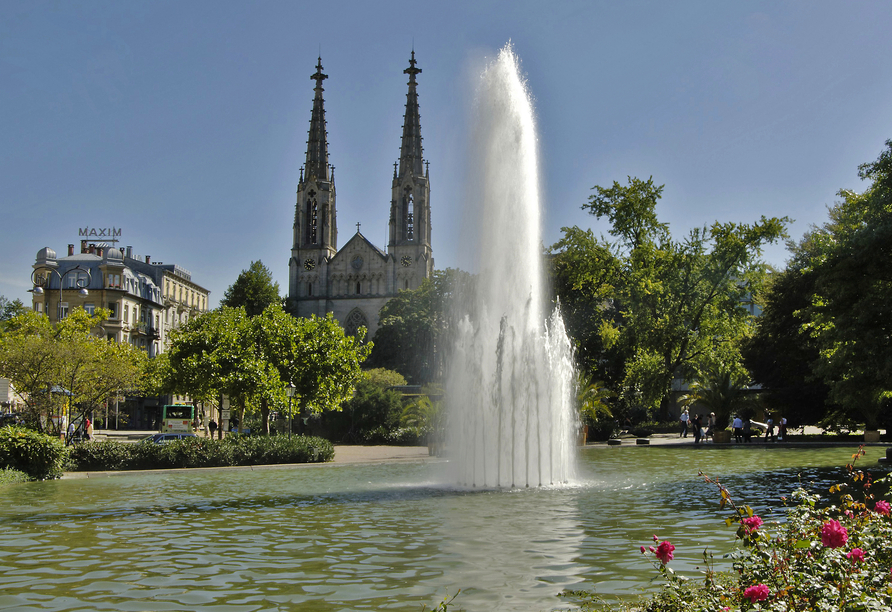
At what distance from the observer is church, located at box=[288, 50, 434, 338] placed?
102125 mm

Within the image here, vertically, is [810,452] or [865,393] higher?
[865,393]

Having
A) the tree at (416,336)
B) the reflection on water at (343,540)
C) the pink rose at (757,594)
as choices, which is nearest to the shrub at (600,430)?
the reflection on water at (343,540)

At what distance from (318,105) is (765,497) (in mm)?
101833

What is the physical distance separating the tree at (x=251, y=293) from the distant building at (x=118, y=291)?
18.7 ft

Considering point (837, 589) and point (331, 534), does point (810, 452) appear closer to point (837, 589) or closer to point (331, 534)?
point (331, 534)

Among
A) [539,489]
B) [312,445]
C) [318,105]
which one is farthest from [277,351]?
[318,105]

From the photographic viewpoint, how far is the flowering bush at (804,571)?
5.05 meters

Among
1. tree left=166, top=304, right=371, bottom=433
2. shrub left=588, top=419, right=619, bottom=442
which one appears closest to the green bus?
tree left=166, top=304, right=371, bottom=433

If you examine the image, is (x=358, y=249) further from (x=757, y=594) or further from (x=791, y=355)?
(x=757, y=594)

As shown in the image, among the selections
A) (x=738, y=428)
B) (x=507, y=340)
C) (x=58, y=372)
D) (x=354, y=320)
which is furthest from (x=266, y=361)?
(x=354, y=320)

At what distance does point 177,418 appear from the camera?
54531 millimetres

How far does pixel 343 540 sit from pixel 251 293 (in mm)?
79708

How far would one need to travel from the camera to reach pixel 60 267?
7275 cm

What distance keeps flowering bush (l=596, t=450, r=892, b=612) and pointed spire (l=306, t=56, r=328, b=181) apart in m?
104
